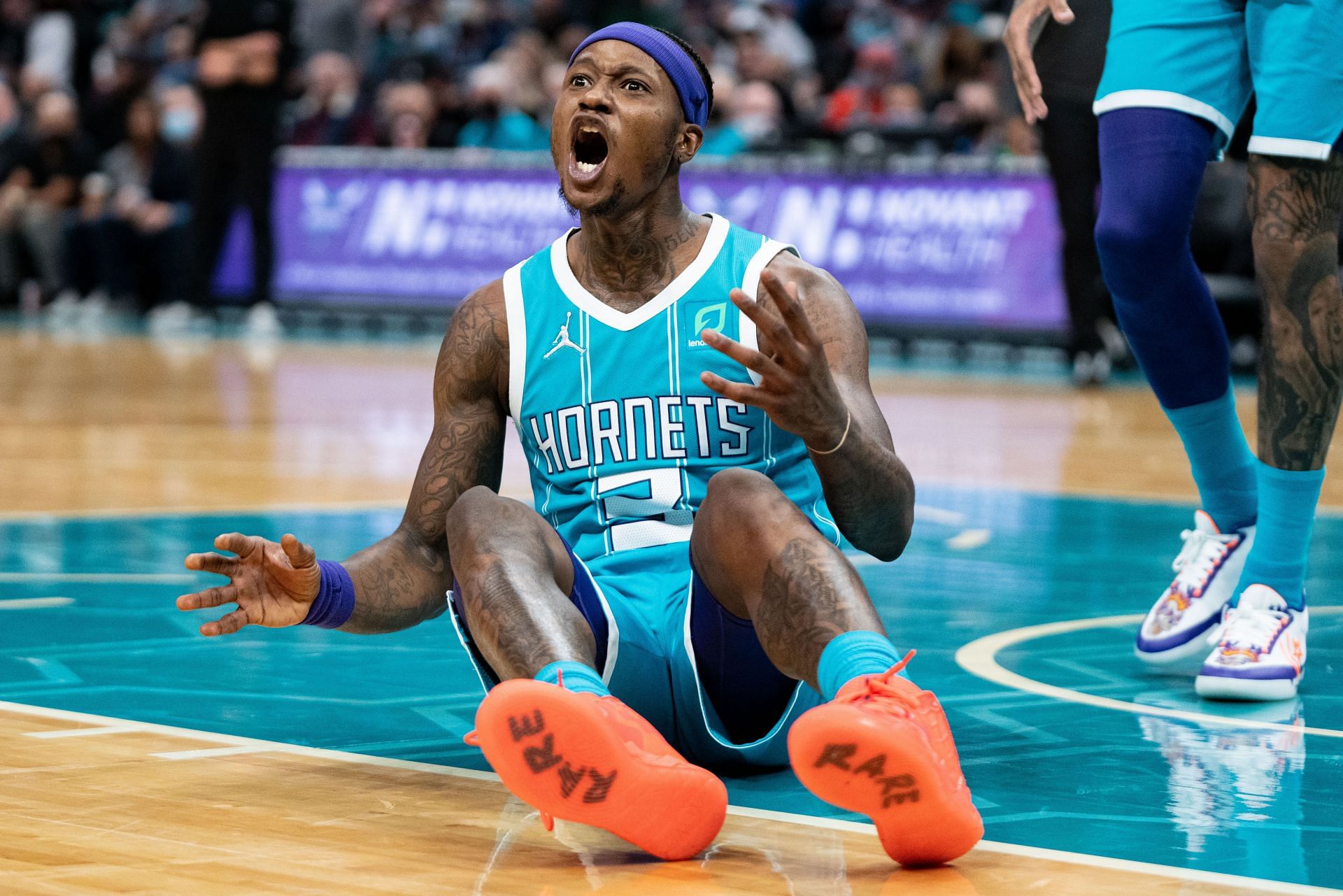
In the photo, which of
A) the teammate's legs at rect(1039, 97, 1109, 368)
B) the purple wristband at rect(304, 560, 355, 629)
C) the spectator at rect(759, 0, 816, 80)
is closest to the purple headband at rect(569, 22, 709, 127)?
the purple wristband at rect(304, 560, 355, 629)

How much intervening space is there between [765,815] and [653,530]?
21.0 inches

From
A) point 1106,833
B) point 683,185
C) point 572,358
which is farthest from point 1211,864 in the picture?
point 683,185

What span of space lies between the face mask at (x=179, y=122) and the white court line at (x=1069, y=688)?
13910 millimetres

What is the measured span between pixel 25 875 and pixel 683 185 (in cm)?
1116

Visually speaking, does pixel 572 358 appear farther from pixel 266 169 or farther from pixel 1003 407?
pixel 266 169

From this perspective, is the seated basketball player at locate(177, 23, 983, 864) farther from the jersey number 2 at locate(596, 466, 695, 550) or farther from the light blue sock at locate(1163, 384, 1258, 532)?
the light blue sock at locate(1163, 384, 1258, 532)

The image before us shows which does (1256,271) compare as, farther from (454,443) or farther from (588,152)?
(454,443)

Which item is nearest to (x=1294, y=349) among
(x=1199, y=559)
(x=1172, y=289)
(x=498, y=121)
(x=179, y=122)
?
(x=1172, y=289)

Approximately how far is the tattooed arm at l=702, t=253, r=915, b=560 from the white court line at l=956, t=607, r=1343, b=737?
74 cm

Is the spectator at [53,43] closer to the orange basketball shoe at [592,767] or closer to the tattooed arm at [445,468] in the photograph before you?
the tattooed arm at [445,468]

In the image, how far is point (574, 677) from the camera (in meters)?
2.55

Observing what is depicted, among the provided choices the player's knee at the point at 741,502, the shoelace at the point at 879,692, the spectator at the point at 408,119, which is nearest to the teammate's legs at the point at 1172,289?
the player's knee at the point at 741,502

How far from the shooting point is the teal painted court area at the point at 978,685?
8.97 feet

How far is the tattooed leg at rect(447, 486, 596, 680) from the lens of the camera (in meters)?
2.66
